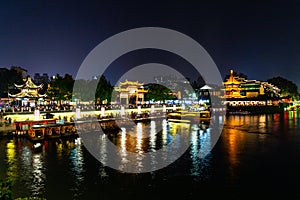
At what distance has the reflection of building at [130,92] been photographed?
109 m

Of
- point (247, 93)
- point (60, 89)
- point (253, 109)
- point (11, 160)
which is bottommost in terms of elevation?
point (11, 160)

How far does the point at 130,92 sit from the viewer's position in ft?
363

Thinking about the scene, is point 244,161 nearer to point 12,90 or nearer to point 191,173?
point 191,173

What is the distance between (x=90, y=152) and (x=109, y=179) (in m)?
8.68

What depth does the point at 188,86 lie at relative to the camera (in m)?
156

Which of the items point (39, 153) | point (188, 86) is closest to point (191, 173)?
point (39, 153)

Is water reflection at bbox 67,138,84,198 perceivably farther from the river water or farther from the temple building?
the temple building

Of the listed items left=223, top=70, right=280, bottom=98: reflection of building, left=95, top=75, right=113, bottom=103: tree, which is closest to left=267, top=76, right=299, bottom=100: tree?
left=223, top=70, right=280, bottom=98: reflection of building

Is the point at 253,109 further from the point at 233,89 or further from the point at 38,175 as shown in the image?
the point at 38,175

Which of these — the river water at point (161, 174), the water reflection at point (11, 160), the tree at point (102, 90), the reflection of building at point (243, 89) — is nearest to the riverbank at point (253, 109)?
the reflection of building at point (243, 89)

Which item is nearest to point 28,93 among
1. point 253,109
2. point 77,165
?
point 77,165

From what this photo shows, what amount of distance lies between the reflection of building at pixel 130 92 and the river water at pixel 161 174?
78.7m

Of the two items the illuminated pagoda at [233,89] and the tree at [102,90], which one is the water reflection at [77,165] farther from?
the illuminated pagoda at [233,89]

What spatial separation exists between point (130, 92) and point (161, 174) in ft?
299
